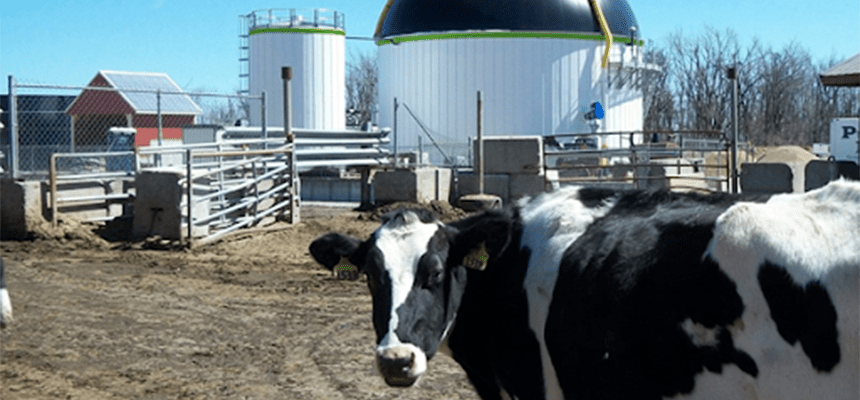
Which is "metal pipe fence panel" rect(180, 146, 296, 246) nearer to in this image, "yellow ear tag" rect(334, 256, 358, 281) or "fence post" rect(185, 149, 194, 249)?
"fence post" rect(185, 149, 194, 249)

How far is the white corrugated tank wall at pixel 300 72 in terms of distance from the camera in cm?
3578

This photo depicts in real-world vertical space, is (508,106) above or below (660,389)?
above

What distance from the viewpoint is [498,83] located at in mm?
34219

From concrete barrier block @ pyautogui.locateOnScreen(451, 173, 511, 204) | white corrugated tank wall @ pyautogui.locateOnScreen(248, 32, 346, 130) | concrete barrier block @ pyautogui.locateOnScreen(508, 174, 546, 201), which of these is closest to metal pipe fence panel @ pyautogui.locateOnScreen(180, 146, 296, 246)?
concrete barrier block @ pyautogui.locateOnScreen(451, 173, 511, 204)

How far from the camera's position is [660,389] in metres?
4.00

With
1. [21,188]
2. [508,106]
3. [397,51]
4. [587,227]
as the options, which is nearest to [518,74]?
[508,106]

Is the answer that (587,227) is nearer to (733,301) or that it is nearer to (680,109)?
(733,301)

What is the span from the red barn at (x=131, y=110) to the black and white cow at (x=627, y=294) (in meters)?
36.5

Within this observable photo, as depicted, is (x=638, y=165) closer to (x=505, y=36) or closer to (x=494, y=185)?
(x=494, y=185)

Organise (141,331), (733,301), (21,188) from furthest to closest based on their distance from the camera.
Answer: (21,188) < (141,331) < (733,301)

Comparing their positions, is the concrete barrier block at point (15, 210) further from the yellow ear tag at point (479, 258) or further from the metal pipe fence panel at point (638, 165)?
the yellow ear tag at point (479, 258)

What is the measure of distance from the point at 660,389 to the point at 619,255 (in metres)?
0.60

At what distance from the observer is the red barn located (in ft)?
137

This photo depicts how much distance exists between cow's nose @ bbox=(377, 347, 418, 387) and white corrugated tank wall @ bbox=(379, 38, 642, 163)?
2832cm
